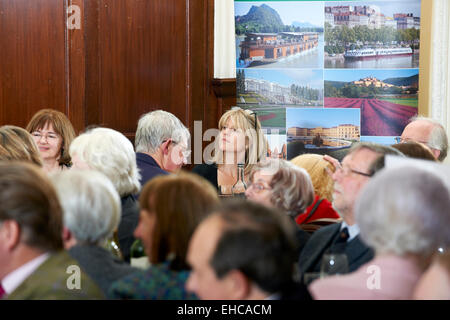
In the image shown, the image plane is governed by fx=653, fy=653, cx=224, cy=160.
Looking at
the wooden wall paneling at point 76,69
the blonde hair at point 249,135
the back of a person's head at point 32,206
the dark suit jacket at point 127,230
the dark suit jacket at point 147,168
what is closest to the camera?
the back of a person's head at point 32,206

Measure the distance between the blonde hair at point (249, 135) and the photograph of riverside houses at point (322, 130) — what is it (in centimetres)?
141

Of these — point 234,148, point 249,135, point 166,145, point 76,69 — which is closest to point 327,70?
point 249,135

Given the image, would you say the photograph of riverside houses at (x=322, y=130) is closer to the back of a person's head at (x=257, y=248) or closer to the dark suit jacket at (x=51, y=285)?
the dark suit jacket at (x=51, y=285)

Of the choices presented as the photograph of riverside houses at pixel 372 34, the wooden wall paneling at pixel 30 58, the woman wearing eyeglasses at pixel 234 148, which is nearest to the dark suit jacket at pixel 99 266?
the woman wearing eyeglasses at pixel 234 148

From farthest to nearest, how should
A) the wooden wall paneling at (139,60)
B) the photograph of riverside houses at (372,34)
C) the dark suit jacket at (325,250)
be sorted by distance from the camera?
the photograph of riverside houses at (372,34)
the wooden wall paneling at (139,60)
the dark suit jacket at (325,250)

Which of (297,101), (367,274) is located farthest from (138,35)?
(367,274)

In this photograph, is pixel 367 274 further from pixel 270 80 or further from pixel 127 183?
pixel 270 80

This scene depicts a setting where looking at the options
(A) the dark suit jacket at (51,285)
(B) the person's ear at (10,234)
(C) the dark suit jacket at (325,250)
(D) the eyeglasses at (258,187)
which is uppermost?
(B) the person's ear at (10,234)

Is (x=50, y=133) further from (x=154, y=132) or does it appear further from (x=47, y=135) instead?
(x=154, y=132)

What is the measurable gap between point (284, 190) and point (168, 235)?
1.24m

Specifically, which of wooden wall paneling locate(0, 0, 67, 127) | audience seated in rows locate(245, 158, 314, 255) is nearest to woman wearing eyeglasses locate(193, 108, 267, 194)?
wooden wall paneling locate(0, 0, 67, 127)

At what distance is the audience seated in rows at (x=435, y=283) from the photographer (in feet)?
5.58

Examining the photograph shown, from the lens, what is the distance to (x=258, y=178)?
3.14 meters

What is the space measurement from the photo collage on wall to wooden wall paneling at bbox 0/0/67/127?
2.03m
